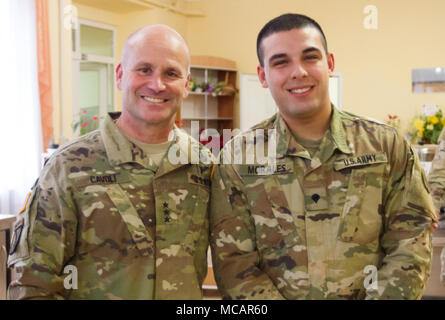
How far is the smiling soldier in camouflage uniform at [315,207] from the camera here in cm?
142

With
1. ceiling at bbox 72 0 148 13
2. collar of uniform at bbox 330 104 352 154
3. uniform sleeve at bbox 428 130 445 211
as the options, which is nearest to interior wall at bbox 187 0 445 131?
ceiling at bbox 72 0 148 13

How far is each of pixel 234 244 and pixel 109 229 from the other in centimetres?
39

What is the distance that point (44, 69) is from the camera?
4719 millimetres

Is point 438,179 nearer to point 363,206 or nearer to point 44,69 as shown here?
point 363,206

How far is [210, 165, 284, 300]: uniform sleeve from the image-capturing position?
142cm

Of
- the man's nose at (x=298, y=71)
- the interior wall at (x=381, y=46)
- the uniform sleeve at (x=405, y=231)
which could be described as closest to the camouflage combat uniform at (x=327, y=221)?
the uniform sleeve at (x=405, y=231)

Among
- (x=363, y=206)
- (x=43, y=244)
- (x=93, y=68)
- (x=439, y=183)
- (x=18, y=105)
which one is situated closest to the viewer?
(x=43, y=244)

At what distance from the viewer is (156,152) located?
155 centimetres

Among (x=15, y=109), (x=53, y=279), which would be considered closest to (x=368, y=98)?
Result: (x=15, y=109)

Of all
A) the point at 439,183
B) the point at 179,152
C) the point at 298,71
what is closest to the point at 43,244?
the point at 179,152

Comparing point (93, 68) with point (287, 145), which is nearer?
point (287, 145)

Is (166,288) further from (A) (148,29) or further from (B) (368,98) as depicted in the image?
(B) (368,98)

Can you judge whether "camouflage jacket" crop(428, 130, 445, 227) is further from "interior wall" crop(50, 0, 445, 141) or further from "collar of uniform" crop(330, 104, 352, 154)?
"interior wall" crop(50, 0, 445, 141)
